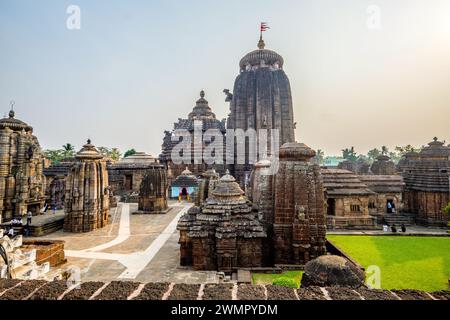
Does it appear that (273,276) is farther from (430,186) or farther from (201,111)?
(201,111)

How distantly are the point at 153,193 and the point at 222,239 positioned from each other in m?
15.1

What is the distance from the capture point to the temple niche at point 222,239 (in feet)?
35.3

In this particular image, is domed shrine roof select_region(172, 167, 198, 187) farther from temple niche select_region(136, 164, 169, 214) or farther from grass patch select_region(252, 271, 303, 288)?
grass patch select_region(252, 271, 303, 288)

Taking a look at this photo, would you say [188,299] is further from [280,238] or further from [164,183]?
[164,183]

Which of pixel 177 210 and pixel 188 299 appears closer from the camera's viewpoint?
pixel 188 299

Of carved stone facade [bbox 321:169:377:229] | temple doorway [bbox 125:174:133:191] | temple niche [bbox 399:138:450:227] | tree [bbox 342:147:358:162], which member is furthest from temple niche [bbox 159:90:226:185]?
tree [bbox 342:147:358:162]

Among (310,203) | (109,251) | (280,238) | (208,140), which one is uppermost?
(208,140)

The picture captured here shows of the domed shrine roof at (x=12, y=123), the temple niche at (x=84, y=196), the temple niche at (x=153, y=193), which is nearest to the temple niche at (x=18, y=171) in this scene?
the domed shrine roof at (x=12, y=123)

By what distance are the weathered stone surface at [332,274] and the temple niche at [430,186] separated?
21.9 metres

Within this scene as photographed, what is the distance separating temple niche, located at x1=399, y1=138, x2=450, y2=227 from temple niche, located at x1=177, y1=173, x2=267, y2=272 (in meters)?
21.0

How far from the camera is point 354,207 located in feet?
74.6

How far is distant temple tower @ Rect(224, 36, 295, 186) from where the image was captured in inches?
1293
